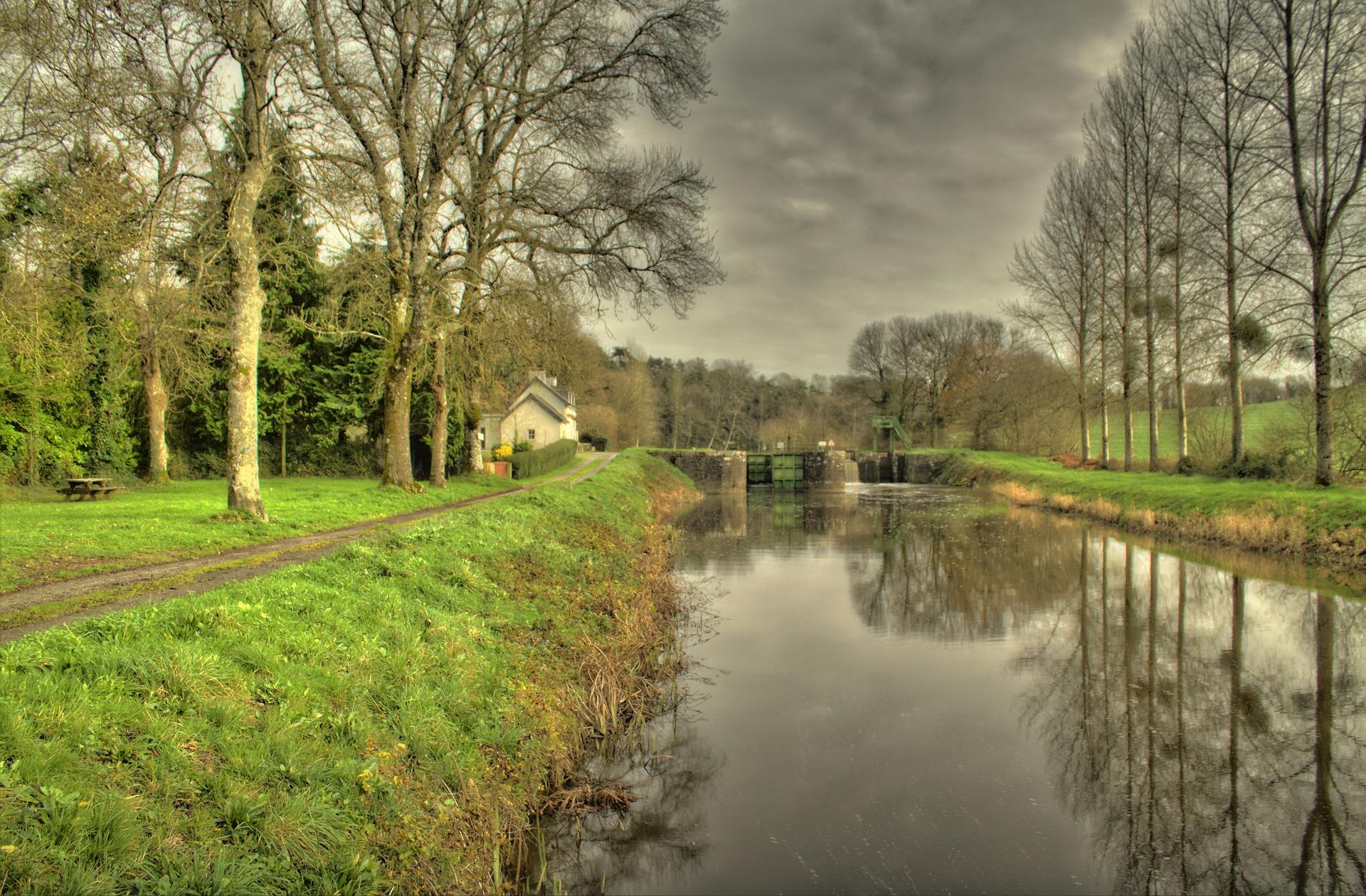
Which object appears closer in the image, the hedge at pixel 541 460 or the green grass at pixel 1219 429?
the green grass at pixel 1219 429

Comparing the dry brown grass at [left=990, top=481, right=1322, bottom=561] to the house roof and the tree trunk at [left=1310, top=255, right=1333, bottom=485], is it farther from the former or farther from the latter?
the house roof

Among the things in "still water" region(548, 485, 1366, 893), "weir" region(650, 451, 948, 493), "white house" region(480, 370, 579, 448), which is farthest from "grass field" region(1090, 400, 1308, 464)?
"white house" region(480, 370, 579, 448)

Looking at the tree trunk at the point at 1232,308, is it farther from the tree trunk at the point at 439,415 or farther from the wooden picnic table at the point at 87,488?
the wooden picnic table at the point at 87,488

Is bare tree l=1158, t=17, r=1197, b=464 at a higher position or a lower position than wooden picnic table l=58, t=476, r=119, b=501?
higher

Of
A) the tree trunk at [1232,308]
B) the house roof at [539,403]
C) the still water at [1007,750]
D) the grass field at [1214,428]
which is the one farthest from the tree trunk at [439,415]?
the house roof at [539,403]

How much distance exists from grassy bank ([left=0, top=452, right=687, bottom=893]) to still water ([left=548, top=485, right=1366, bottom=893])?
30.1 inches

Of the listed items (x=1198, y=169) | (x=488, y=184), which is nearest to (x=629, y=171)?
(x=488, y=184)

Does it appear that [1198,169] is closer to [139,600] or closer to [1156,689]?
[1156,689]

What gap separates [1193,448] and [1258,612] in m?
18.0

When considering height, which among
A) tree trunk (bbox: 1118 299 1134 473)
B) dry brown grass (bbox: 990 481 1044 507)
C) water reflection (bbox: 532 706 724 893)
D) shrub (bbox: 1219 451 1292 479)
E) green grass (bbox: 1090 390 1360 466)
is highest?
tree trunk (bbox: 1118 299 1134 473)

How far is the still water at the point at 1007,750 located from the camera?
15.6 ft

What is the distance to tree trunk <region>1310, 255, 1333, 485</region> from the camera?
15078 mm

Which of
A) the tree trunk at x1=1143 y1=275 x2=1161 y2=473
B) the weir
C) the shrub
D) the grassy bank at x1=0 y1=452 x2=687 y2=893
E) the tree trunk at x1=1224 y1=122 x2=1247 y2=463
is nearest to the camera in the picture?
the grassy bank at x1=0 y1=452 x2=687 y2=893

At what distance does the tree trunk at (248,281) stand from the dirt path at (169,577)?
1.59 metres
